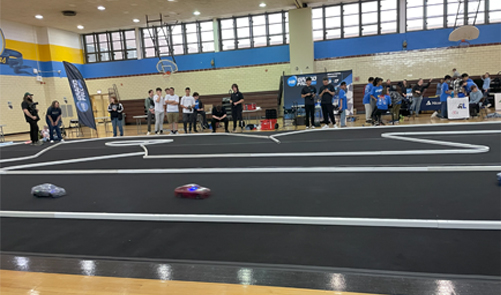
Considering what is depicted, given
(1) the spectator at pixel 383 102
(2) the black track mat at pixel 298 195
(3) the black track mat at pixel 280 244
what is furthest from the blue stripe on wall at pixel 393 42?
(3) the black track mat at pixel 280 244

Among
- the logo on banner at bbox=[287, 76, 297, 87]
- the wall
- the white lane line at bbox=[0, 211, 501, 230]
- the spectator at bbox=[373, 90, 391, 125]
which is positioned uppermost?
the wall

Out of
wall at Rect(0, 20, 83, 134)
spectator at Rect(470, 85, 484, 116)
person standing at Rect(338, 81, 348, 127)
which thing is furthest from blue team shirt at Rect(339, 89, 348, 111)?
wall at Rect(0, 20, 83, 134)

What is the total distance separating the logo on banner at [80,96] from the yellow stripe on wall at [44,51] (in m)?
7.70

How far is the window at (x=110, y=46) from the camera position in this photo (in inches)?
672

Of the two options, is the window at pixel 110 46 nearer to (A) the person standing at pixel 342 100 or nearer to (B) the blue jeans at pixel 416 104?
(A) the person standing at pixel 342 100

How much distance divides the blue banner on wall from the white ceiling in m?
4.32

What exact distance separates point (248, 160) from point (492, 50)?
1453cm

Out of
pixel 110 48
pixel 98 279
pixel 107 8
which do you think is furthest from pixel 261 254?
pixel 110 48

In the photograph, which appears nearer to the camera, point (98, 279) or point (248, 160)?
point (98, 279)

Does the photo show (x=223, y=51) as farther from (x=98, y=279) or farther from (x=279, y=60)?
(x=98, y=279)

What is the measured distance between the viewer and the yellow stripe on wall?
1449 centimetres

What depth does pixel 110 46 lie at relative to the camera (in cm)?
1742

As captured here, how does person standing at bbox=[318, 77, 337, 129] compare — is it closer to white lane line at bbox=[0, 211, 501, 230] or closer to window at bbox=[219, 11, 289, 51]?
white lane line at bbox=[0, 211, 501, 230]

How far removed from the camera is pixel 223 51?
16.0 meters
